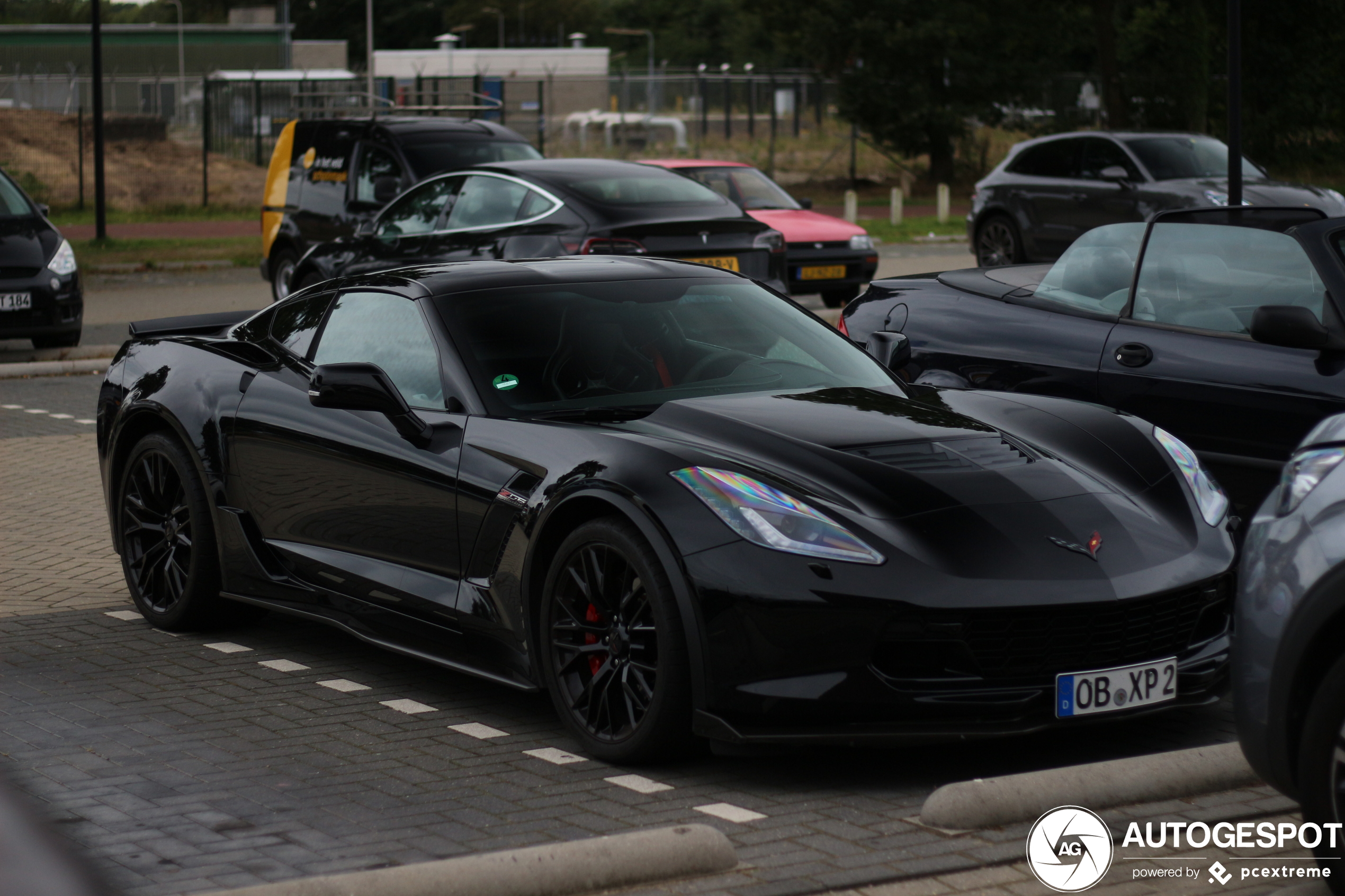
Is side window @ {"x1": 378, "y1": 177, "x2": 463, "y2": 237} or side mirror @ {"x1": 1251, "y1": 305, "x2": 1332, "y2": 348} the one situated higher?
side window @ {"x1": 378, "y1": 177, "x2": 463, "y2": 237}

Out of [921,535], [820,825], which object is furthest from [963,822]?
[921,535]

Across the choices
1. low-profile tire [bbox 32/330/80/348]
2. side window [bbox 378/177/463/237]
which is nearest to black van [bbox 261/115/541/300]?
side window [bbox 378/177/463/237]

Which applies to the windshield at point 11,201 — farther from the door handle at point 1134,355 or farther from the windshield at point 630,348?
A: the door handle at point 1134,355

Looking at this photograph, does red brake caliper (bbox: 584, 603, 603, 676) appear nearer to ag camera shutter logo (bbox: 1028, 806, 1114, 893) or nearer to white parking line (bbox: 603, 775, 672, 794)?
white parking line (bbox: 603, 775, 672, 794)

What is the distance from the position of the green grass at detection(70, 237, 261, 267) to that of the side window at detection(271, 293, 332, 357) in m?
19.0

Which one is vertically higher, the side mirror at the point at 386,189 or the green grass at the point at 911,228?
the side mirror at the point at 386,189

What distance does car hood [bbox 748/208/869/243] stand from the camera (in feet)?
62.6

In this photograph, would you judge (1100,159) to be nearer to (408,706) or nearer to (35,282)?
(35,282)

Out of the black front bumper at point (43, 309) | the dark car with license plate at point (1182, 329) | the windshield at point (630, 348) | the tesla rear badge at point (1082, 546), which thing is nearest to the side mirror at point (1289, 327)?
the dark car with license plate at point (1182, 329)

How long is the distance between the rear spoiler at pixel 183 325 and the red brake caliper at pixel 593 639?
321 cm

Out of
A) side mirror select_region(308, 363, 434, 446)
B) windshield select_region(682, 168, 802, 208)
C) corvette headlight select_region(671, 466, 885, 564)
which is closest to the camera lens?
corvette headlight select_region(671, 466, 885, 564)

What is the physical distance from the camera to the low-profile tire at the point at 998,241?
832 inches

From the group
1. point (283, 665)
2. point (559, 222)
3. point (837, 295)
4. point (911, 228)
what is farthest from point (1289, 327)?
point (911, 228)

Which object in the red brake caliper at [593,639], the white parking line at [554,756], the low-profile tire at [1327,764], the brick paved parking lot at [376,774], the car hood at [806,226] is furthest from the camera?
the car hood at [806,226]
